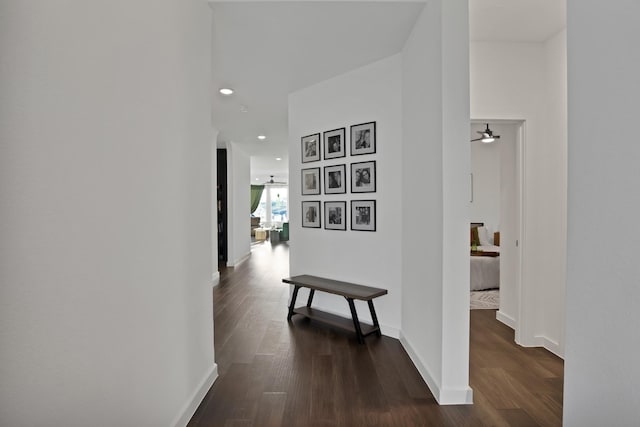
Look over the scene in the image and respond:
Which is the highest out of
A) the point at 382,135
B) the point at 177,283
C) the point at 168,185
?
the point at 382,135

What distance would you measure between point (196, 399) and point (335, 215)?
86.7 inches

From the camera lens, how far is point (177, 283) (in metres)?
1.80

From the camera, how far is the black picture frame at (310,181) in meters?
3.88

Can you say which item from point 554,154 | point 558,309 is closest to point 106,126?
point 554,154

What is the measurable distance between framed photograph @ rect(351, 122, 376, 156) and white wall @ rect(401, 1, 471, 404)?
2.82 feet

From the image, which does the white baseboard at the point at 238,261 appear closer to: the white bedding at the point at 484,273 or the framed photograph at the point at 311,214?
the framed photograph at the point at 311,214

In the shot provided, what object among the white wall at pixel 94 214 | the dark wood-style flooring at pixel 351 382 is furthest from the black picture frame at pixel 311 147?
the white wall at pixel 94 214

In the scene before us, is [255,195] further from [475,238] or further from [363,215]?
[363,215]

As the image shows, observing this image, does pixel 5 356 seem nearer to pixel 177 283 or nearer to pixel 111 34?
pixel 177 283

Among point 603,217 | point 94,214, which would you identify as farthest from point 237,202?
point 603,217

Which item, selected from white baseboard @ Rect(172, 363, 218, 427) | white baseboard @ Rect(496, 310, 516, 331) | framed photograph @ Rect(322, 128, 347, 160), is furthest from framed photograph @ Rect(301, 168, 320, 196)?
white baseboard @ Rect(496, 310, 516, 331)

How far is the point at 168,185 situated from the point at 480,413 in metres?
2.19

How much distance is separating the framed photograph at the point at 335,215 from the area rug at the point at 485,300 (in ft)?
6.54

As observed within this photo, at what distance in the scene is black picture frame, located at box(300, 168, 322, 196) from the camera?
388 centimetres
